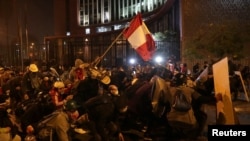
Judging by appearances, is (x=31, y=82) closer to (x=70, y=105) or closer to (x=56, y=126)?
Answer: (x=70, y=105)

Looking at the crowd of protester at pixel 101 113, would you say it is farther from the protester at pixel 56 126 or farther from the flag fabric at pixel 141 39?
the flag fabric at pixel 141 39

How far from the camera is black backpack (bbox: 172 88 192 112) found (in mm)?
9398

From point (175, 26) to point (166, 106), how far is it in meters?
27.2

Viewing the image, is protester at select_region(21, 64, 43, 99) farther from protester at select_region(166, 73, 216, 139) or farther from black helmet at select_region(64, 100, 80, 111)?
protester at select_region(166, 73, 216, 139)

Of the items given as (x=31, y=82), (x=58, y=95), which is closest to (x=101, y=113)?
(x=58, y=95)

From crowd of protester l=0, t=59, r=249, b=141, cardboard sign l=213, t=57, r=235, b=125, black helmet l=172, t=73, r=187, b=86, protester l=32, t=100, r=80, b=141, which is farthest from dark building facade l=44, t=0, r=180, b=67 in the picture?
protester l=32, t=100, r=80, b=141

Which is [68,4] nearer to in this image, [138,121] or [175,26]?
[175,26]

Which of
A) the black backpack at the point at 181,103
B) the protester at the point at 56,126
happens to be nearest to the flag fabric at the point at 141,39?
the black backpack at the point at 181,103

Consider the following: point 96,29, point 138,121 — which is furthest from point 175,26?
point 96,29

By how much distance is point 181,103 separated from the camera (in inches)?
370

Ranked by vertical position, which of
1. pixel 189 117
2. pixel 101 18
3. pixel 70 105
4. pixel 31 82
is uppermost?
pixel 101 18

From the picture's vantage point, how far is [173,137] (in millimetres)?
10672

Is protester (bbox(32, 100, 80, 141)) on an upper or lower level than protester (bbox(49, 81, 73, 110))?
lower

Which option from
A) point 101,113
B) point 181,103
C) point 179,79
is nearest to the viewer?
point 101,113
